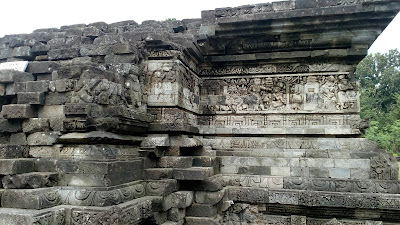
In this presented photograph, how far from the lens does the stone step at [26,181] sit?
4535 mm

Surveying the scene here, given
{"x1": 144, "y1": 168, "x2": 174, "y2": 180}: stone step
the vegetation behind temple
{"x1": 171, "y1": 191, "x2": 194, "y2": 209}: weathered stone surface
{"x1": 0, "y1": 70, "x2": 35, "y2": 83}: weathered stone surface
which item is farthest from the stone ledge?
the vegetation behind temple

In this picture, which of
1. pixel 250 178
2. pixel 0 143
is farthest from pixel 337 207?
pixel 0 143

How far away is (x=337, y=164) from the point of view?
6773mm

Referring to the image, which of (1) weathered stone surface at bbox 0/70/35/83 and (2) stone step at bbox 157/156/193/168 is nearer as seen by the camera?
(1) weathered stone surface at bbox 0/70/35/83

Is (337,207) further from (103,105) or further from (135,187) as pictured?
(103,105)

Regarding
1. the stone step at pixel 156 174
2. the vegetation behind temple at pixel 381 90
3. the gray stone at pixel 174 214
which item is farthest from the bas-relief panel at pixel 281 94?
the vegetation behind temple at pixel 381 90

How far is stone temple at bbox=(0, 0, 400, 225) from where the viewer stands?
4.86 metres

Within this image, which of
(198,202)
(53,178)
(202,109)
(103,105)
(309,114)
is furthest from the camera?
(202,109)

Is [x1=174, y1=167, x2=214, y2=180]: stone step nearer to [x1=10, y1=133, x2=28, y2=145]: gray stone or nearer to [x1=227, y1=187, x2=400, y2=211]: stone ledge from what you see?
[x1=227, y1=187, x2=400, y2=211]: stone ledge

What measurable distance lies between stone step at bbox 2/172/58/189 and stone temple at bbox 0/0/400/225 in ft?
0.05

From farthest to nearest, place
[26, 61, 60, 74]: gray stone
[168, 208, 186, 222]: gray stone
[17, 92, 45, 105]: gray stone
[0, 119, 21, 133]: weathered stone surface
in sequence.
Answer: [26, 61, 60, 74]: gray stone → [168, 208, 186, 222]: gray stone → [0, 119, 21, 133]: weathered stone surface → [17, 92, 45, 105]: gray stone

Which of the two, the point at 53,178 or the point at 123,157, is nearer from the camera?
the point at 53,178

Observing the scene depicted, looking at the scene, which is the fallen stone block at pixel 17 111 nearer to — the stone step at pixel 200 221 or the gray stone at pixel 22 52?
the gray stone at pixel 22 52

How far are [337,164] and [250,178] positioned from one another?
1758 mm
